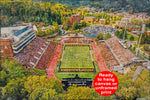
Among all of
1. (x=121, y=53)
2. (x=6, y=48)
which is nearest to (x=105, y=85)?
(x=121, y=53)

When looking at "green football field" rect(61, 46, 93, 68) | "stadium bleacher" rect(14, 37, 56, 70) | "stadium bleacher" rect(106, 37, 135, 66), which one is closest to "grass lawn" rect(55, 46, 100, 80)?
"green football field" rect(61, 46, 93, 68)

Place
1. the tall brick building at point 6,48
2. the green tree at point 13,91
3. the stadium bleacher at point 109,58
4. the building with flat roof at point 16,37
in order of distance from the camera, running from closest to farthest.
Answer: the green tree at point 13,91
the tall brick building at point 6,48
the building with flat roof at point 16,37
the stadium bleacher at point 109,58

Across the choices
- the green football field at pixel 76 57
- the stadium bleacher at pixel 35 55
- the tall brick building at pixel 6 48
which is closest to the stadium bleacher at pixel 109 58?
the green football field at pixel 76 57

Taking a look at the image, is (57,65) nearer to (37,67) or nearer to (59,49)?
(37,67)

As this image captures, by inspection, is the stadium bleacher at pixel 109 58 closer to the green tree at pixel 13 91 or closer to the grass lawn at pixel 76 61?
the grass lawn at pixel 76 61

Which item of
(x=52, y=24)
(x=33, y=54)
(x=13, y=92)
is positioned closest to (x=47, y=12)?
(x=52, y=24)

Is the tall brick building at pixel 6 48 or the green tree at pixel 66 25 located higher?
the green tree at pixel 66 25

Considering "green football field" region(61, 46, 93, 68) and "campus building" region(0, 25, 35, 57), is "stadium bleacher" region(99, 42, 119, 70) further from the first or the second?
"campus building" region(0, 25, 35, 57)

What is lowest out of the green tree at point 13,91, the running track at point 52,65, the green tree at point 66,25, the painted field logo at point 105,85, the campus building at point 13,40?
the running track at point 52,65

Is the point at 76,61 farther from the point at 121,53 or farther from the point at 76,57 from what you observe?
the point at 121,53
